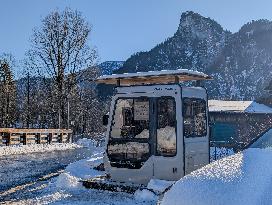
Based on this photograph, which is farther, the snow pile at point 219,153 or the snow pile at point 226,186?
the snow pile at point 219,153

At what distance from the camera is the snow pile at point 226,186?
240 centimetres

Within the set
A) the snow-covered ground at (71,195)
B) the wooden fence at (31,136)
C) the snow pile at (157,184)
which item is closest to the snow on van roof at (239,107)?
the wooden fence at (31,136)

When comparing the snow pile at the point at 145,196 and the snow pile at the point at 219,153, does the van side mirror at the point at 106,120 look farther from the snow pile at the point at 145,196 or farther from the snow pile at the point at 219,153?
the snow pile at the point at 219,153

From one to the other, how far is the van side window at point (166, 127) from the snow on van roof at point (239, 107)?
104 ft

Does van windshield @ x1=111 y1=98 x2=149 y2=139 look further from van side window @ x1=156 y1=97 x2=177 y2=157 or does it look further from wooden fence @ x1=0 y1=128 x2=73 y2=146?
wooden fence @ x1=0 y1=128 x2=73 y2=146

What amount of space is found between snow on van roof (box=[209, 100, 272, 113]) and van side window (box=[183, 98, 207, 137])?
3084 centimetres

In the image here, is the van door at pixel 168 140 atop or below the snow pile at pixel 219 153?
atop

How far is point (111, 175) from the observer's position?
9188 millimetres

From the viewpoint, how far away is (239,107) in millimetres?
42062

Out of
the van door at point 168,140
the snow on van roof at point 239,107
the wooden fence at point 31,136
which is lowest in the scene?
the wooden fence at point 31,136

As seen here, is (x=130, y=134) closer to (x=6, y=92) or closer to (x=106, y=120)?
(x=106, y=120)

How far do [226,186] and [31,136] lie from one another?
26884 mm

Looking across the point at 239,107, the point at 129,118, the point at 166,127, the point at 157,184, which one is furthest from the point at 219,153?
the point at 239,107

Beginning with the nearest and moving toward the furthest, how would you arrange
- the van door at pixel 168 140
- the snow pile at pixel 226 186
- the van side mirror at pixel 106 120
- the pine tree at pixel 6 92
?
the snow pile at pixel 226 186
the van door at pixel 168 140
the van side mirror at pixel 106 120
the pine tree at pixel 6 92
